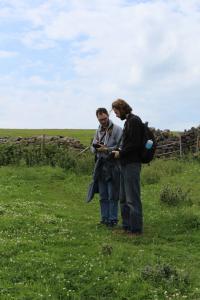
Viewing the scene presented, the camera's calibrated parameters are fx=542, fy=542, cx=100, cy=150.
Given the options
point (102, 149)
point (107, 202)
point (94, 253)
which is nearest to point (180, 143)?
point (107, 202)

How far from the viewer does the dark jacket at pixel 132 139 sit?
1045 cm

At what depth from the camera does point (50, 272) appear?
8.13 meters

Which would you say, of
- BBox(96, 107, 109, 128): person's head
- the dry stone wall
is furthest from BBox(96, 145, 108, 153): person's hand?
the dry stone wall

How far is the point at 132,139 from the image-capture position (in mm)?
10453

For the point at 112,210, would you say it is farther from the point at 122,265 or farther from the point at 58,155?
the point at 58,155

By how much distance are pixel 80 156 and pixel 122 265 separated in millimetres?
19167

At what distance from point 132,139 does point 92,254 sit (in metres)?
2.47

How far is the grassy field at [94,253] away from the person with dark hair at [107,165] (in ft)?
1.76

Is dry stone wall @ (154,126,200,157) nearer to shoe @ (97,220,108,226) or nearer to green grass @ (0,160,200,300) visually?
green grass @ (0,160,200,300)

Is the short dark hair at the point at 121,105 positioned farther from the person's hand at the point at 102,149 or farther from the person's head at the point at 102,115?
the person's hand at the point at 102,149

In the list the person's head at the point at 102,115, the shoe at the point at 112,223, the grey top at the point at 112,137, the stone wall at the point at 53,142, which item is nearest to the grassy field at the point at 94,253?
the shoe at the point at 112,223

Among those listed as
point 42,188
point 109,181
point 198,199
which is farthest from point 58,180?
point 109,181

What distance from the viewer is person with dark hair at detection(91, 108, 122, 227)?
11.6 meters

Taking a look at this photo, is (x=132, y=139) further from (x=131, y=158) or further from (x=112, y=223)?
(x=112, y=223)
